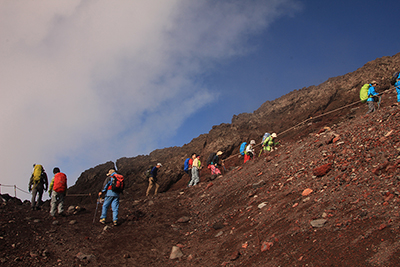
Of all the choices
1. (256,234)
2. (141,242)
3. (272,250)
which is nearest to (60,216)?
(141,242)

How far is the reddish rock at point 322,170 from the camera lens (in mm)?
6875

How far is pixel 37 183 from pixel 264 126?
2185 cm

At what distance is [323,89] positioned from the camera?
28.0m

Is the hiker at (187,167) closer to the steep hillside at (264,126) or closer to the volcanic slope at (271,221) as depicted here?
the volcanic slope at (271,221)

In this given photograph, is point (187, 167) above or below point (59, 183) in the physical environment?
below

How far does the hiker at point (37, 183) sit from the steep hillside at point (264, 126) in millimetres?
12819

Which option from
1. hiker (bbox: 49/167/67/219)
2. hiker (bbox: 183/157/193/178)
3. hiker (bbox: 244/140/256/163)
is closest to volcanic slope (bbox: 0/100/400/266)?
hiker (bbox: 49/167/67/219)

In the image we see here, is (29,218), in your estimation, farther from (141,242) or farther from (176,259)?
(176,259)

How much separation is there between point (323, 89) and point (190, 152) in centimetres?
1548

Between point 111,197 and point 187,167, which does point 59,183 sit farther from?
point 187,167

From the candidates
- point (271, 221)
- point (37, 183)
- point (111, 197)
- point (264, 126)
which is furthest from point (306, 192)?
point (264, 126)

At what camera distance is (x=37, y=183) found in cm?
1152

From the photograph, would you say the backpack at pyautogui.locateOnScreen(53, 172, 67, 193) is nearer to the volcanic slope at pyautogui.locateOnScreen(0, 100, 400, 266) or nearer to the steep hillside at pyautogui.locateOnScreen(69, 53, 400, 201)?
the volcanic slope at pyautogui.locateOnScreen(0, 100, 400, 266)

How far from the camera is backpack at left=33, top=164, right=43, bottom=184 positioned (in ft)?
37.7
